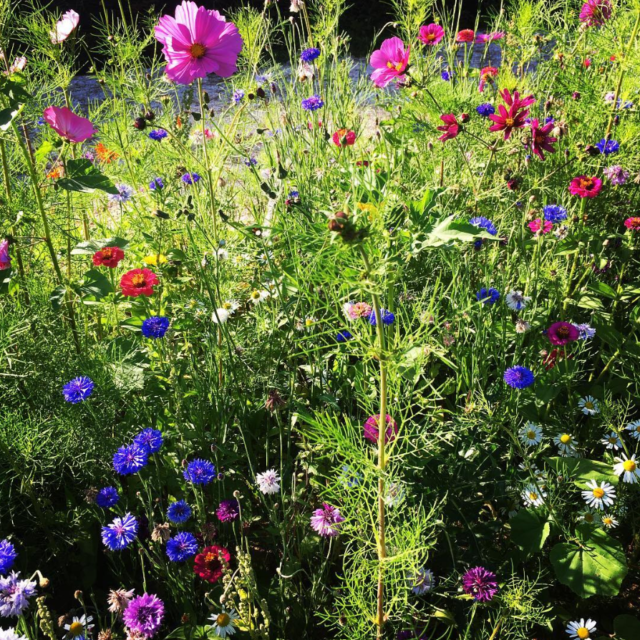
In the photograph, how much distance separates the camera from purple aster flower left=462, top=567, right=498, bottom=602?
3.55 feet

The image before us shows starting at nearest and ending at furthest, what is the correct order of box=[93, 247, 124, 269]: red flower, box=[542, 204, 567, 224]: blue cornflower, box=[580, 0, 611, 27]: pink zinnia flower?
box=[93, 247, 124, 269]: red flower → box=[542, 204, 567, 224]: blue cornflower → box=[580, 0, 611, 27]: pink zinnia flower

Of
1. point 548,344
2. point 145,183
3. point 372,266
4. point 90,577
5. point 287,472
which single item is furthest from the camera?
point 145,183

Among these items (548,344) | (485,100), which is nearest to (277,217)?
(548,344)

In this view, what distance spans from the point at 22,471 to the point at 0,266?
1.61 ft

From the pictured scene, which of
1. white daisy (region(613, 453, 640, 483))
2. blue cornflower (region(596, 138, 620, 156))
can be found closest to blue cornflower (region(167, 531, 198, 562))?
white daisy (region(613, 453, 640, 483))

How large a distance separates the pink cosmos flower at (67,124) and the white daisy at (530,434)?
1.27 metres

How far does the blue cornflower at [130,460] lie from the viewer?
113cm

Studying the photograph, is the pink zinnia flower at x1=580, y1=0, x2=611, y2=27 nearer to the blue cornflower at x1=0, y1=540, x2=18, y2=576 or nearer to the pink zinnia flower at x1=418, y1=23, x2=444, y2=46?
the pink zinnia flower at x1=418, y1=23, x2=444, y2=46

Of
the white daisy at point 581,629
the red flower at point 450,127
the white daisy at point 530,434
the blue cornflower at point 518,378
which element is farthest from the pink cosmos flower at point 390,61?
the white daisy at point 581,629

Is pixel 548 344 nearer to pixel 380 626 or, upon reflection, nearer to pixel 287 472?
pixel 287 472

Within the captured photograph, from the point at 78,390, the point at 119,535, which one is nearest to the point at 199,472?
the point at 119,535

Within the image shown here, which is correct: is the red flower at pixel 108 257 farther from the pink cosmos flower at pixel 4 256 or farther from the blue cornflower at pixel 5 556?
the blue cornflower at pixel 5 556

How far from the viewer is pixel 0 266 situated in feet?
4.67

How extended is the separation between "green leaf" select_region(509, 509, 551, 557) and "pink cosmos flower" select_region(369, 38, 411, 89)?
1225 millimetres
